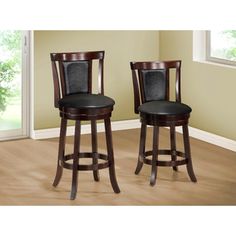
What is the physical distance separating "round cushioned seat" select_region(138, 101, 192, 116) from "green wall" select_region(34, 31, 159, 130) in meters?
1.73

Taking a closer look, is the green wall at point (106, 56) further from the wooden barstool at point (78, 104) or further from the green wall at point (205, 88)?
the wooden barstool at point (78, 104)

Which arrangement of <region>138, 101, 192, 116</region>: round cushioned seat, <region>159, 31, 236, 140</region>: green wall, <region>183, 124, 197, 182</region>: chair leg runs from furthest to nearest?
<region>159, 31, 236, 140</region>: green wall → <region>183, 124, 197, 182</region>: chair leg → <region>138, 101, 192, 116</region>: round cushioned seat

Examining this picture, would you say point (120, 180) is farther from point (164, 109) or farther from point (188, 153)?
point (164, 109)

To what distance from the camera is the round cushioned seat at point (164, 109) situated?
3838mm

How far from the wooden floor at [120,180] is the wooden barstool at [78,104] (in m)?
0.15

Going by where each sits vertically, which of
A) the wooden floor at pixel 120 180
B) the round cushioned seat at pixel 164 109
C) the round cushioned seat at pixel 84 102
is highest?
the round cushioned seat at pixel 84 102

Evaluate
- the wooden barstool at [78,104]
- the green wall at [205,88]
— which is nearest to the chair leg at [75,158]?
the wooden barstool at [78,104]

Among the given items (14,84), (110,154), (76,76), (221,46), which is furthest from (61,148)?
(221,46)

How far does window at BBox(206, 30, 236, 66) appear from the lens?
5.23 m

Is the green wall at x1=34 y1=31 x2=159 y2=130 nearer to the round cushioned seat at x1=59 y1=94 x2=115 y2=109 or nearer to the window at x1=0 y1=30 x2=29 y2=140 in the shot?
the window at x1=0 y1=30 x2=29 y2=140

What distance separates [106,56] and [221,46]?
47.3 inches

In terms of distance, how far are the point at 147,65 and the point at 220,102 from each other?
146cm

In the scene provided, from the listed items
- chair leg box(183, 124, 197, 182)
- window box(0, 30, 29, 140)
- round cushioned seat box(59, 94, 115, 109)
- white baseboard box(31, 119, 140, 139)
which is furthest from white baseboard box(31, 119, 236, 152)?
round cushioned seat box(59, 94, 115, 109)
